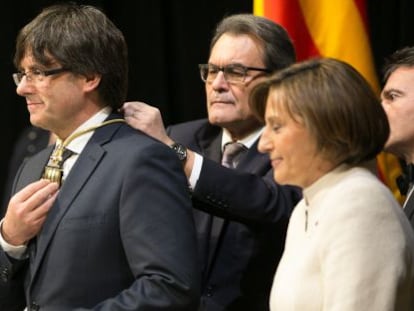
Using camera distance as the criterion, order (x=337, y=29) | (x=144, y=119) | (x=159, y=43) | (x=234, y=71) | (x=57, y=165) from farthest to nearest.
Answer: (x=159, y=43), (x=337, y=29), (x=234, y=71), (x=144, y=119), (x=57, y=165)

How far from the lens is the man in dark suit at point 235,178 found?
9.08 feet

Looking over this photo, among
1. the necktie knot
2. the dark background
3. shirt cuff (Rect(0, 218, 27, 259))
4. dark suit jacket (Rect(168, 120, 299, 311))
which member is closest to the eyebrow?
dark suit jacket (Rect(168, 120, 299, 311))

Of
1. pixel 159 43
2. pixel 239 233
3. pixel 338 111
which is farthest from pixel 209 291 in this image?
pixel 159 43

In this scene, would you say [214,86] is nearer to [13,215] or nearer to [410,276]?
[13,215]

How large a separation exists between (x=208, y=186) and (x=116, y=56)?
46 centimetres

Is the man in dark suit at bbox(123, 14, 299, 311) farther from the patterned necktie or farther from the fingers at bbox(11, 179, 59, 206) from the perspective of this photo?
the fingers at bbox(11, 179, 59, 206)

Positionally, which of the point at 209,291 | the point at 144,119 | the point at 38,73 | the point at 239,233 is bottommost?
the point at 209,291

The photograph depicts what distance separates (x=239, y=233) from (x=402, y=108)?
640 mm

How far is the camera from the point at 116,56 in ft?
8.33

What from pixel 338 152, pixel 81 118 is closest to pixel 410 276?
pixel 338 152

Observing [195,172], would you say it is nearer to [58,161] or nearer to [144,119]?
[144,119]

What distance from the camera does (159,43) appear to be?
14.5 ft

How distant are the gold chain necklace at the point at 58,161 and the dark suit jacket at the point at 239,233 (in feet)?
1.25

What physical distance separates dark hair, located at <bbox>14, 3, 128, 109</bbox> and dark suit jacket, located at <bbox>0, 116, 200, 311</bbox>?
0.19m
